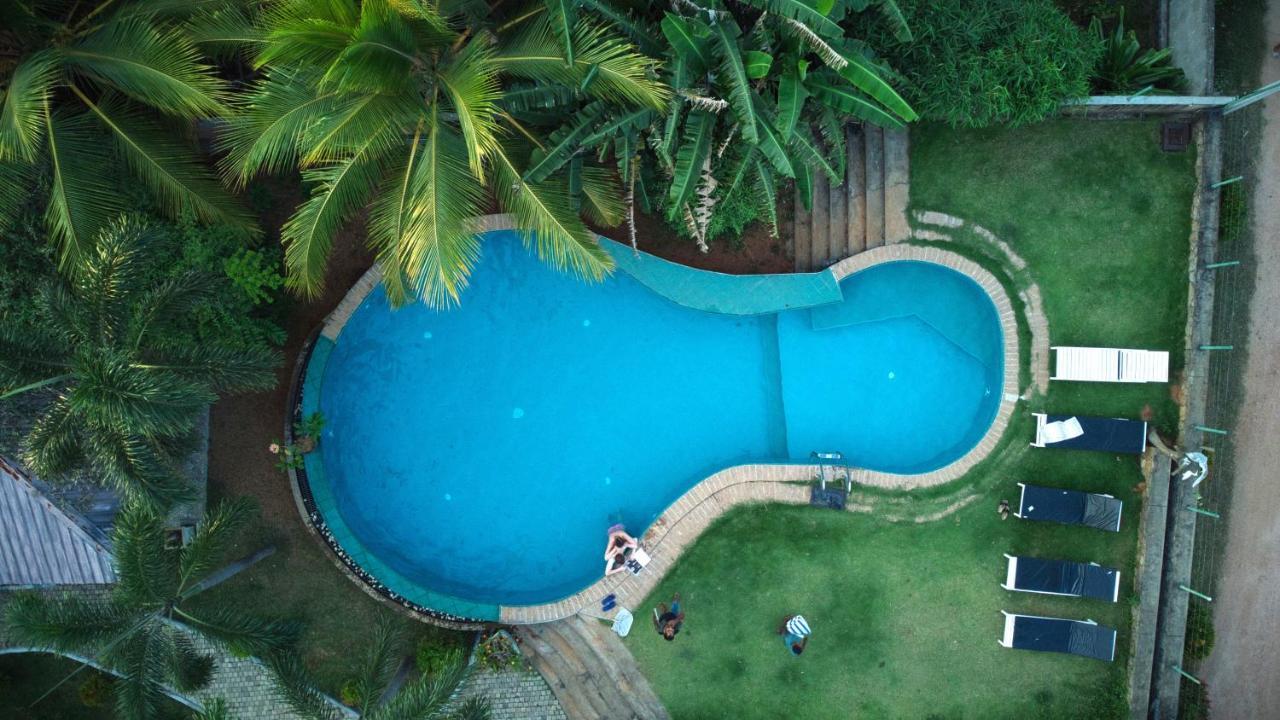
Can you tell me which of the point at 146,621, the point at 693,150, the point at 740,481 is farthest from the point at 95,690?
the point at 693,150

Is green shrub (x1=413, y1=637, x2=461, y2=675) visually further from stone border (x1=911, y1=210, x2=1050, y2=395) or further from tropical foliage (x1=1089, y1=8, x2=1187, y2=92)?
tropical foliage (x1=1089, y1=8, x2=1187, y2=92)

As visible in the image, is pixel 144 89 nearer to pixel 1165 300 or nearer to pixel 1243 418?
pixel 1165 300

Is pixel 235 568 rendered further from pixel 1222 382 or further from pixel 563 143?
pixel 1222 382

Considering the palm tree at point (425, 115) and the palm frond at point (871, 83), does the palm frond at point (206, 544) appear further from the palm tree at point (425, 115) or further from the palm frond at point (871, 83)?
the palm frond at point (871, 83)

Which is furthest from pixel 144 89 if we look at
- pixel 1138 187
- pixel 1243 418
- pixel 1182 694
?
pixel 1182 694

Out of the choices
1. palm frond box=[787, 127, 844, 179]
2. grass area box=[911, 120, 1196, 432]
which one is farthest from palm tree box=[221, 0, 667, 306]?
grass area box=[911, 120, 1196, 432]

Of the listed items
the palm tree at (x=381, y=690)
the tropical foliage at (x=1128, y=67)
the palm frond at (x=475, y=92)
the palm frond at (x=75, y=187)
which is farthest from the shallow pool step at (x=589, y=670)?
the tropical foliage at (x=1128, y=67)
